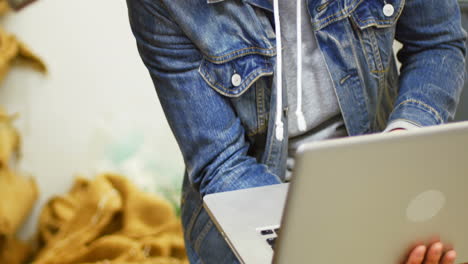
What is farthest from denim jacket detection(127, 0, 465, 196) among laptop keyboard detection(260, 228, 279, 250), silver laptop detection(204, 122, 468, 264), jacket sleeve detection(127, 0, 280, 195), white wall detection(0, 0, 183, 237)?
white wall detection(0, 0, 183, 237)

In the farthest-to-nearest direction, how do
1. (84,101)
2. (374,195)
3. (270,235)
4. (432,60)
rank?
(84,101), (432,60), (270,235), (374,195)

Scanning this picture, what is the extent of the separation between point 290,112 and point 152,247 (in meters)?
0.81

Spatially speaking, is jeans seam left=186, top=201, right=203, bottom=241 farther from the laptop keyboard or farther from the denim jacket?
the laptop keyboard

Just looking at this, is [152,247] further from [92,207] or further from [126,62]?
[126,62]

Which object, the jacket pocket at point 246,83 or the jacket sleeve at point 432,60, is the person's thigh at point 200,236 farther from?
the jacket sleeve at point 432,60

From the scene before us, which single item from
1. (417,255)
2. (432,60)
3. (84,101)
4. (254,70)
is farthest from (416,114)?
(84,101)

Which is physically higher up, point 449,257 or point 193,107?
point 193,107

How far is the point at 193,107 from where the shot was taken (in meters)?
0.97

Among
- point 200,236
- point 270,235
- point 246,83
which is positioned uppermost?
point 246,83

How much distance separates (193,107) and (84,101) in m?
0.99

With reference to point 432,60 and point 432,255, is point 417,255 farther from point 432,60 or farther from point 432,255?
point 432,60

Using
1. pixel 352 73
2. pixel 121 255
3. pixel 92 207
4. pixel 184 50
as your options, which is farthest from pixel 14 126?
pixel 352 73

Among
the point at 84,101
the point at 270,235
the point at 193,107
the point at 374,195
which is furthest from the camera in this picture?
the point at 84,101

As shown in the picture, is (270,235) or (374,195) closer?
(374,195)
